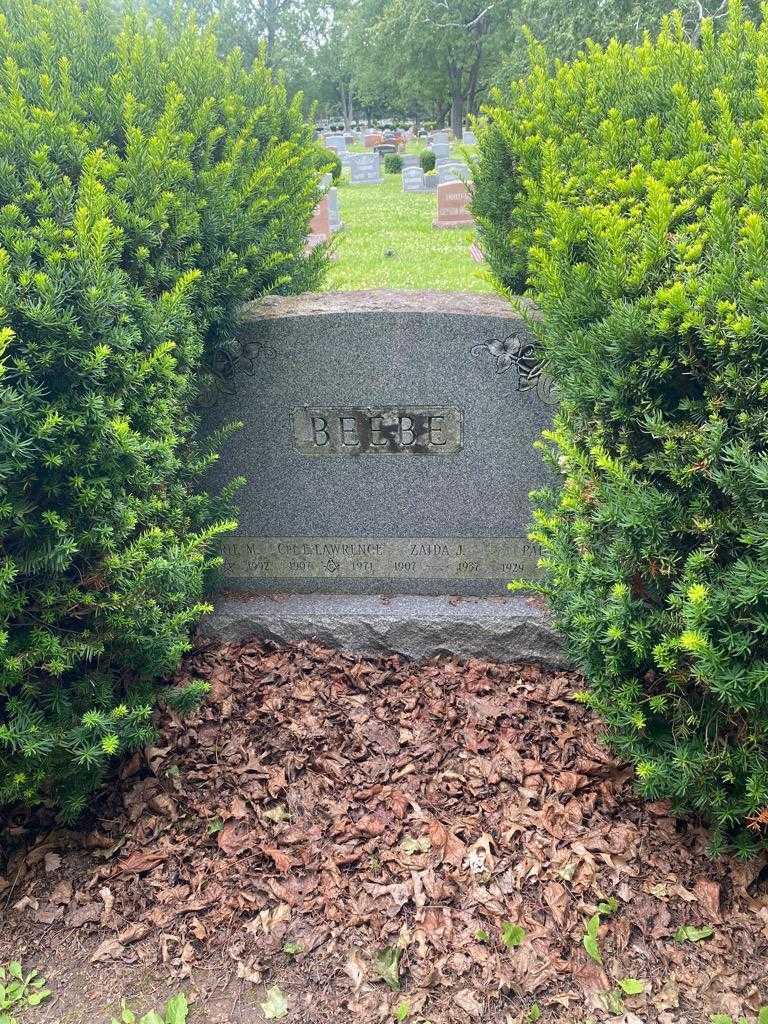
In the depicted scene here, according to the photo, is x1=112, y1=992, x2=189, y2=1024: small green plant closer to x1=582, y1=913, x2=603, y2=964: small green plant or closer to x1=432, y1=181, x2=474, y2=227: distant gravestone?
x1=582, y1=913, x2=603, y2=964: small green plant

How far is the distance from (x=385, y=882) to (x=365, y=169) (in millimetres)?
31185

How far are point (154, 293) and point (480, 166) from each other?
247 centimetres

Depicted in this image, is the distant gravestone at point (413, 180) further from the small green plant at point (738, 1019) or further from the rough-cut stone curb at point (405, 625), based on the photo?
the small green plant at point (738, 1019)

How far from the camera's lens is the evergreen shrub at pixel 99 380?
261 cm

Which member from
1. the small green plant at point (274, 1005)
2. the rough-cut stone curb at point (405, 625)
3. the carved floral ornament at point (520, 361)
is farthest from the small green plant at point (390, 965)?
the carved floral ornament at point (520, 361)

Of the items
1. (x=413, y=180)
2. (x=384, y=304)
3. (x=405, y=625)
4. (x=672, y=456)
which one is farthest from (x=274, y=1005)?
(x=413, y=180)

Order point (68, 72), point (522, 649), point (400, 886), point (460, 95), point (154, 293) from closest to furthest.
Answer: point (400, 886)
point (154, 293)
point (68, 72)
point (522, 649)
point (460, 95)

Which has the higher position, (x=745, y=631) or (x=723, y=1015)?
(x=745, y=631)

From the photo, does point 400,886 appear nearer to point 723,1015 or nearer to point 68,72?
point 723,1015

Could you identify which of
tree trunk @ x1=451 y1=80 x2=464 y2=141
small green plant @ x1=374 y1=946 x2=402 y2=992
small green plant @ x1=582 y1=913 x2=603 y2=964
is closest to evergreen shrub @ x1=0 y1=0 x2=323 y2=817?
small green plant @ x1=374 y1=946 x2=402 y2=992

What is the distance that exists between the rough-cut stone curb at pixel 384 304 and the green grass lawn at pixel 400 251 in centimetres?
112

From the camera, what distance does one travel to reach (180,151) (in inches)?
141

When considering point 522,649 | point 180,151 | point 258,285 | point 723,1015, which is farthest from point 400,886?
point 180,151

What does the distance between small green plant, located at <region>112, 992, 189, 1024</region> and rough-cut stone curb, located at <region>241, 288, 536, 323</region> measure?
2.96m
